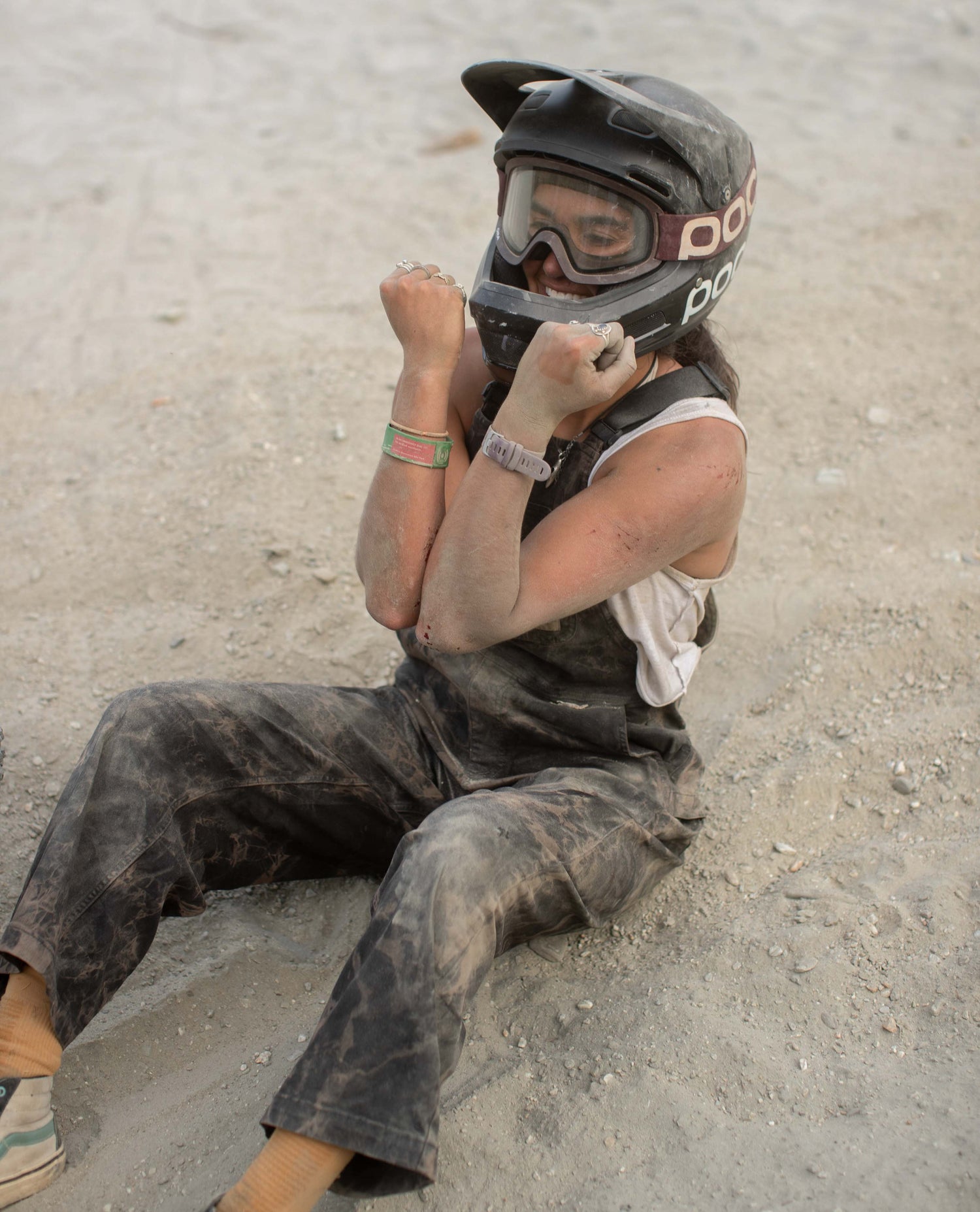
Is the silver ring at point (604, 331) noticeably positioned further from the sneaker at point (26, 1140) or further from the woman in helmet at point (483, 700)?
the sneaker at point (26, 1140)

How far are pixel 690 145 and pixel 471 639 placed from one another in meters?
1.18

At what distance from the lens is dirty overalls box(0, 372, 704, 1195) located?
2006mm

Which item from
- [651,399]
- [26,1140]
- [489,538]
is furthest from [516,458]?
[26,1140]

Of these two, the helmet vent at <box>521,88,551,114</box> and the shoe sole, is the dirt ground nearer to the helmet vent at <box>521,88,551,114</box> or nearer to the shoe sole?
the shoe sole

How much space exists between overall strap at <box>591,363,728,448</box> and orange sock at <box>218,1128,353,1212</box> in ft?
5.10

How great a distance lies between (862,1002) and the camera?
248 cm

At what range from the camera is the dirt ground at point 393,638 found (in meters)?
2.32

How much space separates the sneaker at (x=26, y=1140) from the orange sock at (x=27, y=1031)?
2cm

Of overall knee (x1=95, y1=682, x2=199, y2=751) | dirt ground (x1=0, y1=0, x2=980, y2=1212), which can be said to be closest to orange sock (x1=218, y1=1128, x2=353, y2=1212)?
dirt ground (x1=0, y1=0, x2=980, y2=1212)

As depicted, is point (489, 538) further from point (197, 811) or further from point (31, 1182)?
point (31, 1182)

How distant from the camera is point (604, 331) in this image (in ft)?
7.53

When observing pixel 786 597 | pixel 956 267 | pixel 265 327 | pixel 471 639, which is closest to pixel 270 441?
pixel 265 327

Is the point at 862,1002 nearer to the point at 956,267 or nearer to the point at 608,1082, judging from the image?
the point at 608,1082

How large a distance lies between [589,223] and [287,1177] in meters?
2.00
